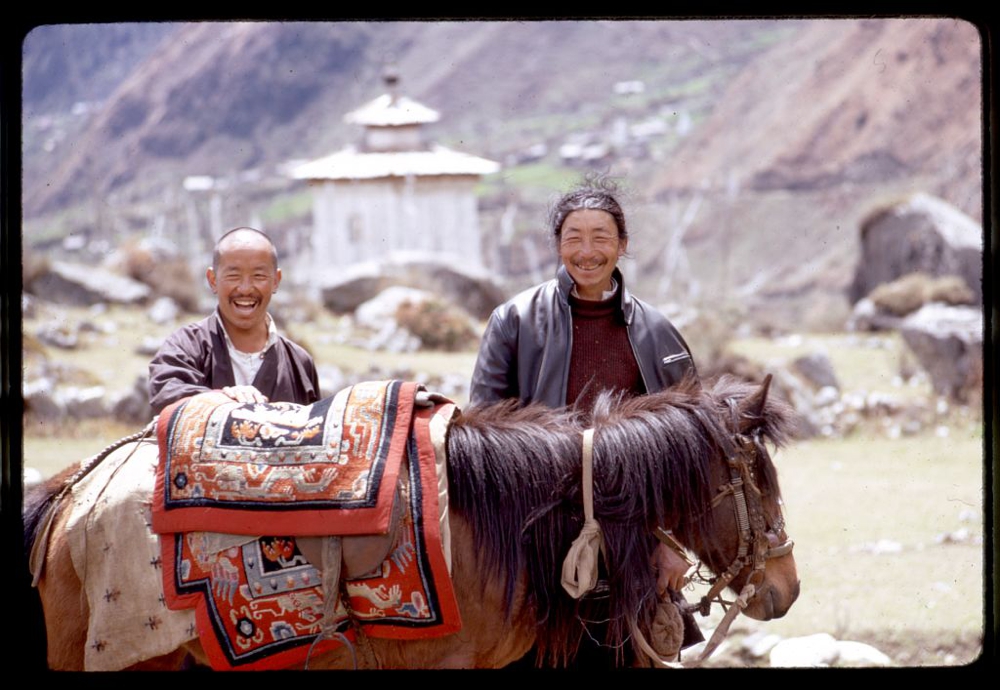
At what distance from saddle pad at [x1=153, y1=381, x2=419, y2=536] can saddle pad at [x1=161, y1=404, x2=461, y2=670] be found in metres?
0.07

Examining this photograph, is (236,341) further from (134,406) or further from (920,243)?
(920,243)

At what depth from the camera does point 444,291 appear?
60.9ft

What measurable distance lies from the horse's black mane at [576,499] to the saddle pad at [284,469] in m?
0.24

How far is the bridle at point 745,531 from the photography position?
2879 millimetres

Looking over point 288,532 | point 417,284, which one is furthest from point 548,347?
point 417,284

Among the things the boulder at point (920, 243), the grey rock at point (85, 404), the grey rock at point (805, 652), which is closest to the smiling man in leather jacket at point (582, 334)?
the grey rock at point (805, 652)

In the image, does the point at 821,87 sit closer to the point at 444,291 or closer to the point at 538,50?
the point at 538,50

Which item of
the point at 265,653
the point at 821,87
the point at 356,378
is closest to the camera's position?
the point at 265,653

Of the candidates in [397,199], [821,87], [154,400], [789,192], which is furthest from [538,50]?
[154,400]

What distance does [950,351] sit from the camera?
11.3m

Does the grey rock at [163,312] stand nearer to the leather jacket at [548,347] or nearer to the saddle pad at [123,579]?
the leather jacket at [548,347]

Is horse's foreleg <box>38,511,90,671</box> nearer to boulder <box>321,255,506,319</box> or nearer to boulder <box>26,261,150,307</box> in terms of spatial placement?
boulder <box>26,261,150,307</box>

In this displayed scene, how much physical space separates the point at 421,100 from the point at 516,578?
45.8 m

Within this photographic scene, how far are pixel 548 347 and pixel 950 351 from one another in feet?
30.1
